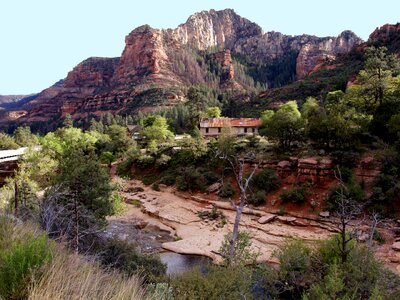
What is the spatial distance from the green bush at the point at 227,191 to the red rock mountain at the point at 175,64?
6497 centimetres

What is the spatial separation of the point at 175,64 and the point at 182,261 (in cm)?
10972

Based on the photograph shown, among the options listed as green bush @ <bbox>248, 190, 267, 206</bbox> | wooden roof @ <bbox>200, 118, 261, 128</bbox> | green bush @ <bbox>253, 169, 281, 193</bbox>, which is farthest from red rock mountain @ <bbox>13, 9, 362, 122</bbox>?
green bush @ <bbox>248, 190, 267, 206</bbox>

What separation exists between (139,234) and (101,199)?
25.4ft

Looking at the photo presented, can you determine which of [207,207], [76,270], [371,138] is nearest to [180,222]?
[207,207]

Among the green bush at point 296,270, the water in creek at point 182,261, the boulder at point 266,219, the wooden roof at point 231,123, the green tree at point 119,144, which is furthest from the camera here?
the wooden roof at point 231,123

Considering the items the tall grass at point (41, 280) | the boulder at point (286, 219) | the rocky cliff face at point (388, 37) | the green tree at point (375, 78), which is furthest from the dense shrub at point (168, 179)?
the rocky cliff face at point (388, 37)

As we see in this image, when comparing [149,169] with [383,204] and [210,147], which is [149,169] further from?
[383,204]

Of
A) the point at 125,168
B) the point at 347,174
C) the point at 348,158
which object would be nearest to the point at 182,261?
the point at 347,174

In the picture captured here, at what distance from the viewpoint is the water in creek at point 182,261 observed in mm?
16658

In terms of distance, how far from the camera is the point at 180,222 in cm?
2455

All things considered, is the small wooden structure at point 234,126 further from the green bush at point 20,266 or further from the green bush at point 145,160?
the green bush at point 20,266

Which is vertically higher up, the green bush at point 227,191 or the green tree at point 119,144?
the green tree at point 119,144

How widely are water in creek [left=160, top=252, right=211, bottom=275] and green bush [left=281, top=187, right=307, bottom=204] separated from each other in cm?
916

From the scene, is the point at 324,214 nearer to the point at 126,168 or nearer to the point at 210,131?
the point at 126,168
